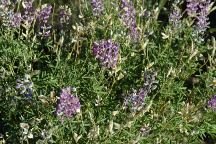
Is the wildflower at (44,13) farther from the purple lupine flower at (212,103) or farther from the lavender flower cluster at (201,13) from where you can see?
the purple lupine flower at (212,103)

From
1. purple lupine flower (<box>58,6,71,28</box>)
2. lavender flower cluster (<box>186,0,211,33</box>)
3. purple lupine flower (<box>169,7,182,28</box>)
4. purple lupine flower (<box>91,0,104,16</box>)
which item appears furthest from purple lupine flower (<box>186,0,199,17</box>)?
purple lupine flower (<box>58,6,71,28</box>)

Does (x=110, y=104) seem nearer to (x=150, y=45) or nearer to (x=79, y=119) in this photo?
(x=79, y=119)

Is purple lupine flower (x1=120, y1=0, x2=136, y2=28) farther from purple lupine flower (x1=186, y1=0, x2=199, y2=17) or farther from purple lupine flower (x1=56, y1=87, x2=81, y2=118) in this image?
purple lupine flower (x1=56, y1=87, x2=81, y2=118)

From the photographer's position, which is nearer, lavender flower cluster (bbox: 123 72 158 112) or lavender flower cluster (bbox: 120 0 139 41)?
lavender flower cluster (bbox: 123 72 158 112)

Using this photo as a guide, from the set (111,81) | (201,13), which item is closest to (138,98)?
(111,81)

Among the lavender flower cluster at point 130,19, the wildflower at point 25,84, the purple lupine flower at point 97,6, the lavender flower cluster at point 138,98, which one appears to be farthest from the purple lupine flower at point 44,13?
the lavender flower cluster at point 138,98

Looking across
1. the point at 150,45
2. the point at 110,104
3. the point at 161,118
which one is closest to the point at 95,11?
the point at 150,45

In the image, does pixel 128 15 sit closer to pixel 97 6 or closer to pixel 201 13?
pixel 97 6
